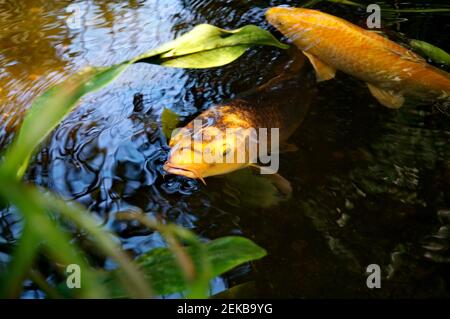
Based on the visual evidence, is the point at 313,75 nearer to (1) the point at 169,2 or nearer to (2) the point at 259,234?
(2) the point at 259,234

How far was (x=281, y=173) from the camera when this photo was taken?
57.0 inches

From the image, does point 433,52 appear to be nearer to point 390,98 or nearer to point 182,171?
point 390,98

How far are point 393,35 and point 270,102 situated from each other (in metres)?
0.88

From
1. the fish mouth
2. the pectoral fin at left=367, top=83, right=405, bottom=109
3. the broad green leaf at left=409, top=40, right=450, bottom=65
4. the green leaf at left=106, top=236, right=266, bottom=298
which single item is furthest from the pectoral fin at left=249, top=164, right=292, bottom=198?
the broad green leaf at left=409, top=40, right=450, bottom=65

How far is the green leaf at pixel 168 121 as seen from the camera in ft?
5.22

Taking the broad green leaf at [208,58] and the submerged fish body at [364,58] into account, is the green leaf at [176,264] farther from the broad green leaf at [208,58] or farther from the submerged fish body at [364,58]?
the submerged fish body at [364,58]

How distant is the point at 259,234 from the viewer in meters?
1.26

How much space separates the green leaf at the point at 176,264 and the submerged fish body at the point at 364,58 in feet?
3.32

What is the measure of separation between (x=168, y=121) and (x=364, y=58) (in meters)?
0.80

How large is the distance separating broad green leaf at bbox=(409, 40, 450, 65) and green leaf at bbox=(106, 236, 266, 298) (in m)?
1.27

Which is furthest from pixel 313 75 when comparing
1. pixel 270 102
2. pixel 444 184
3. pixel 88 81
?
pixel 88 81

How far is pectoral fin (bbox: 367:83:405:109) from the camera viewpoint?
172 cm

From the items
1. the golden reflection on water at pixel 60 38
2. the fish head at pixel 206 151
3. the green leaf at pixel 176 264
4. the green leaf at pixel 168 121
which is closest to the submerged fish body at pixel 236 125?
the fish head at pixel 206 151

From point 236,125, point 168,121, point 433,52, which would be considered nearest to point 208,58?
point 236,125
